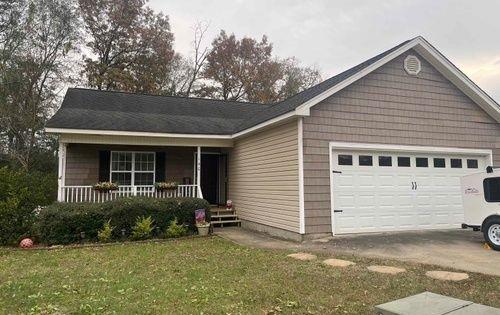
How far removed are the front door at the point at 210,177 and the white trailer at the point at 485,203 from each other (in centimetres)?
888

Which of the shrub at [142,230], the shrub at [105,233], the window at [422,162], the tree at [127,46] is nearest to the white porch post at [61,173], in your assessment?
the shrub at [105,233]

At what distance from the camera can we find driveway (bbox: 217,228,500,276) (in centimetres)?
667

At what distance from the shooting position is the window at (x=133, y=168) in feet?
41.2

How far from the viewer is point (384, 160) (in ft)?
33.2

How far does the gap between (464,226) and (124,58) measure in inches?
973

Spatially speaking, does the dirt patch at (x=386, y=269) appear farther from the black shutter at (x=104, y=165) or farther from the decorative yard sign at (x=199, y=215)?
the black shutter at (x=104, y=165)

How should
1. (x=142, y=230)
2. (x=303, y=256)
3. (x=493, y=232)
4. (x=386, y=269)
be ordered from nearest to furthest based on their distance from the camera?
(x=386, y=269), (x=303, y=256), (x=493, y=232), (x=142, y=230)

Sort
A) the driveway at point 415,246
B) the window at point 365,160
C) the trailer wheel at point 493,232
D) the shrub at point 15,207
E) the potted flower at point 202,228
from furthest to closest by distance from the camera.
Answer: the potted flower at point 202,228 < the window at point 365,160 < the shrub at point 15,207 < the trailer wheel at point 493,232 < the driveway at point 415,246

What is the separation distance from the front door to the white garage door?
21.0 feet

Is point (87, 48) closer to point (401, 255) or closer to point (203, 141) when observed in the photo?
point (203, 141)

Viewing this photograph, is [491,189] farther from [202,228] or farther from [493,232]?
[202,228]

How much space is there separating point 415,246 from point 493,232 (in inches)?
63.2

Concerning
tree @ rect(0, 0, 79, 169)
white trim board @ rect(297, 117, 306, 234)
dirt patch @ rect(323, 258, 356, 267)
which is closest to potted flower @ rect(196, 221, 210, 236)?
white trim board @ rect(297, 117, 306, 234)

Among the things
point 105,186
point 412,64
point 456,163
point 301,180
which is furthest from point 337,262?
point 105,186
